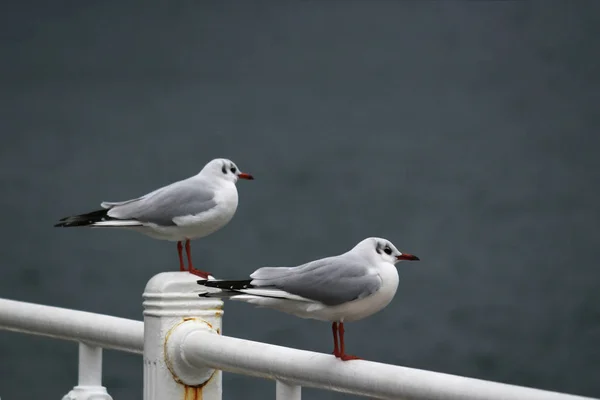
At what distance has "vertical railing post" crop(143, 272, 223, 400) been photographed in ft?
7.02

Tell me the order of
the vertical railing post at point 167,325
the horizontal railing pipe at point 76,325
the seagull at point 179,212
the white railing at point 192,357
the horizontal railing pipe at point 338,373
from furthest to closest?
the seagull at point 179,212 → the horizontal railing pipe at point 76,325 → the vertical railing post at point 167,325 → the white railing at point 192,357 → the horizontal railing pipe at point 338,373

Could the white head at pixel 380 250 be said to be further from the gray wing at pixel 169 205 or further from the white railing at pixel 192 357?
the gray wing at pixel 169 205

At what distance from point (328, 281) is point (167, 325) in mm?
487

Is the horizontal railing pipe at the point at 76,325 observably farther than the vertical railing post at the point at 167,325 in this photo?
Yes

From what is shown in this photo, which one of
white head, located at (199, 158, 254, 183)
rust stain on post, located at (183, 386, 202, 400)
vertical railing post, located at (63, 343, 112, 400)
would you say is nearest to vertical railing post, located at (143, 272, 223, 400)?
rust stain on post, located at (183, 386, 202, 400)

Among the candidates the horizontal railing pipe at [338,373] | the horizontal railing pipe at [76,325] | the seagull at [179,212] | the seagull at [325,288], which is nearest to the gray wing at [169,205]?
the seagull at [179,212]

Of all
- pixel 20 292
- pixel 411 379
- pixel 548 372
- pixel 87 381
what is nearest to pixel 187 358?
pixel 87 381

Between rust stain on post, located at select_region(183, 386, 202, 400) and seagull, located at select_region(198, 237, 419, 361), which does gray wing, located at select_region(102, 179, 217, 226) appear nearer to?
rust stain on post, located at select_region(183, 386, 202, 400)

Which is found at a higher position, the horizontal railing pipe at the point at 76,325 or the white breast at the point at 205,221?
the white breast at the point at 205,221

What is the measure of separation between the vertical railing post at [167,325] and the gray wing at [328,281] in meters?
0.38

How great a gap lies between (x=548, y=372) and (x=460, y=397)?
6099 mm

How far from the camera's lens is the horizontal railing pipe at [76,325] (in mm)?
2271

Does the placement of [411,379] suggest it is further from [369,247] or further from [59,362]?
[59,362]

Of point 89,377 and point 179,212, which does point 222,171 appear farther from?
point 89,377
